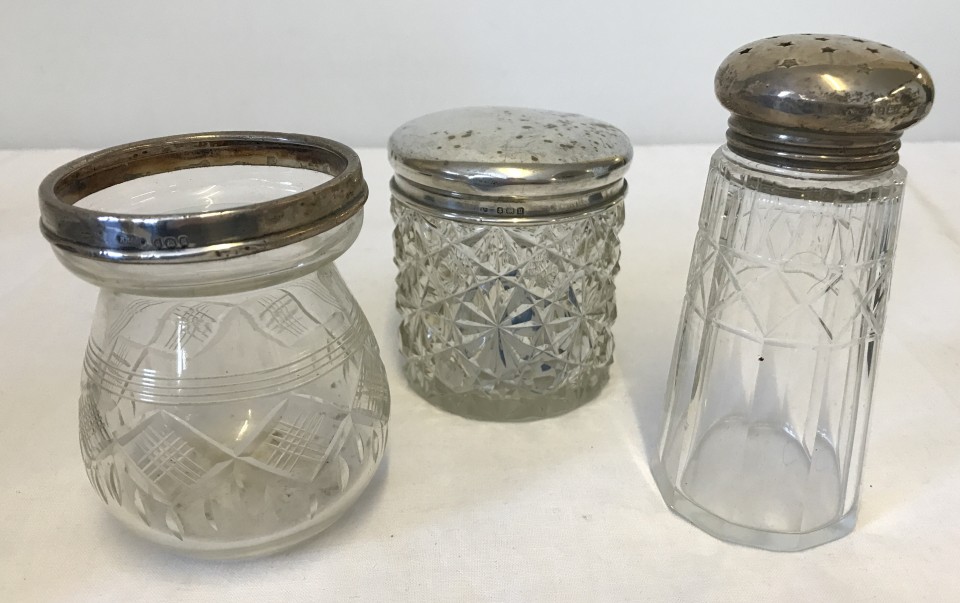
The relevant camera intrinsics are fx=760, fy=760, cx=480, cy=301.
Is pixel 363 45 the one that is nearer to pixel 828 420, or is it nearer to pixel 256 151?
pixel 256 151

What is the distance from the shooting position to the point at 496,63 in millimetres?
1181

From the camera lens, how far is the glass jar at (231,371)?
487 mm

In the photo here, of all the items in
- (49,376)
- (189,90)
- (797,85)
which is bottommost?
(49,376)

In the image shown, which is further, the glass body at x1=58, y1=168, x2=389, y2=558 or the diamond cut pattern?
the diamond cut pattern

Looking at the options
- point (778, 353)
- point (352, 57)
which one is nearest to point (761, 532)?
point (778, 353)

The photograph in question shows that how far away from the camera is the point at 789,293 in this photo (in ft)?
1.79

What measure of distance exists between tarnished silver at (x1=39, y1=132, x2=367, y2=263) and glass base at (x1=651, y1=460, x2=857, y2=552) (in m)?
0.33

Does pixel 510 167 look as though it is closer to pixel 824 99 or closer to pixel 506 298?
pixel 506 298

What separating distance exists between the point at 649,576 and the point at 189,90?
40.6 inches

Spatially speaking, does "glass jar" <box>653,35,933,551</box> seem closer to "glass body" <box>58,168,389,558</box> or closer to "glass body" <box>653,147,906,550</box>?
"glass body" <box>653,147,906,550</box>

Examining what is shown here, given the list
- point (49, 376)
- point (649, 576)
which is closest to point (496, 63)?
point (49, 376)

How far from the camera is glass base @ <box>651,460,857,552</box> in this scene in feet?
1.77

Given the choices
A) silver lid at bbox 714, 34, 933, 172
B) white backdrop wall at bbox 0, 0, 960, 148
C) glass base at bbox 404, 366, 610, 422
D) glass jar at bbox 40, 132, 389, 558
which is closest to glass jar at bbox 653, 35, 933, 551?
silver lid at bbox 714, 34, 933, 172

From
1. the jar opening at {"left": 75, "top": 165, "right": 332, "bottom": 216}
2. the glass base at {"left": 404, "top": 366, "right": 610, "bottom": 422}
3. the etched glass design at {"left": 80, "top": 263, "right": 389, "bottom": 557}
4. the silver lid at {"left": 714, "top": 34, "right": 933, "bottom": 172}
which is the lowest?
the glass base at {"left": 404, "top": 366, "right": 610, "bottom": 422}
